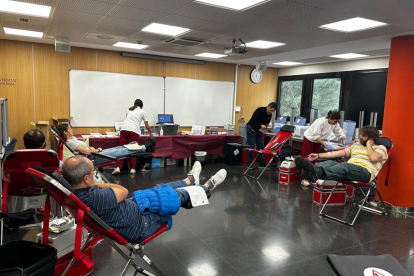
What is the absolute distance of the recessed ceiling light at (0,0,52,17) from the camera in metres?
3.71

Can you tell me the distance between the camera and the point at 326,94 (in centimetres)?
842

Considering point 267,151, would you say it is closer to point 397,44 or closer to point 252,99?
point 397,44

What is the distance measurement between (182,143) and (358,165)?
3964mm

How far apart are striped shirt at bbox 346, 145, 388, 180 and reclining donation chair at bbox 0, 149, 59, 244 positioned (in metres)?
3.66

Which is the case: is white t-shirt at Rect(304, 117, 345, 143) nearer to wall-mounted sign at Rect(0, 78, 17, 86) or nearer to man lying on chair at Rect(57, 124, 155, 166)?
man lying on chair at Rect(57, 124, 155, 166)

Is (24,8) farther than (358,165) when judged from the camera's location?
No

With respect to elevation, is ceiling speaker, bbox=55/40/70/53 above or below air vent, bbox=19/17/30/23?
below

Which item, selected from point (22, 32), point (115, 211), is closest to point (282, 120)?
point (22, 32)

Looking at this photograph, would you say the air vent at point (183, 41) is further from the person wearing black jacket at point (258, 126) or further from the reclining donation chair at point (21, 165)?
the reclining donation chair at point (21, 165)

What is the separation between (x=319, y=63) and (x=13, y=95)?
24.5 ft

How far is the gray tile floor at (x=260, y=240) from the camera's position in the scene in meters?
2.72

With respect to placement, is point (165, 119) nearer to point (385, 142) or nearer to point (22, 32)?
point (22, 32)

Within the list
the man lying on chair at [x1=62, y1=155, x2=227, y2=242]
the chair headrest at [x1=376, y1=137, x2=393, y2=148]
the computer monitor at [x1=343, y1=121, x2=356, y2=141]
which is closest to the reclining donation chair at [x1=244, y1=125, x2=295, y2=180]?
the computer monitor at [x1=343, y1=121, x2=356, y2=141]

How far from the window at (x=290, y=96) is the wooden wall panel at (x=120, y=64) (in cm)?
446
